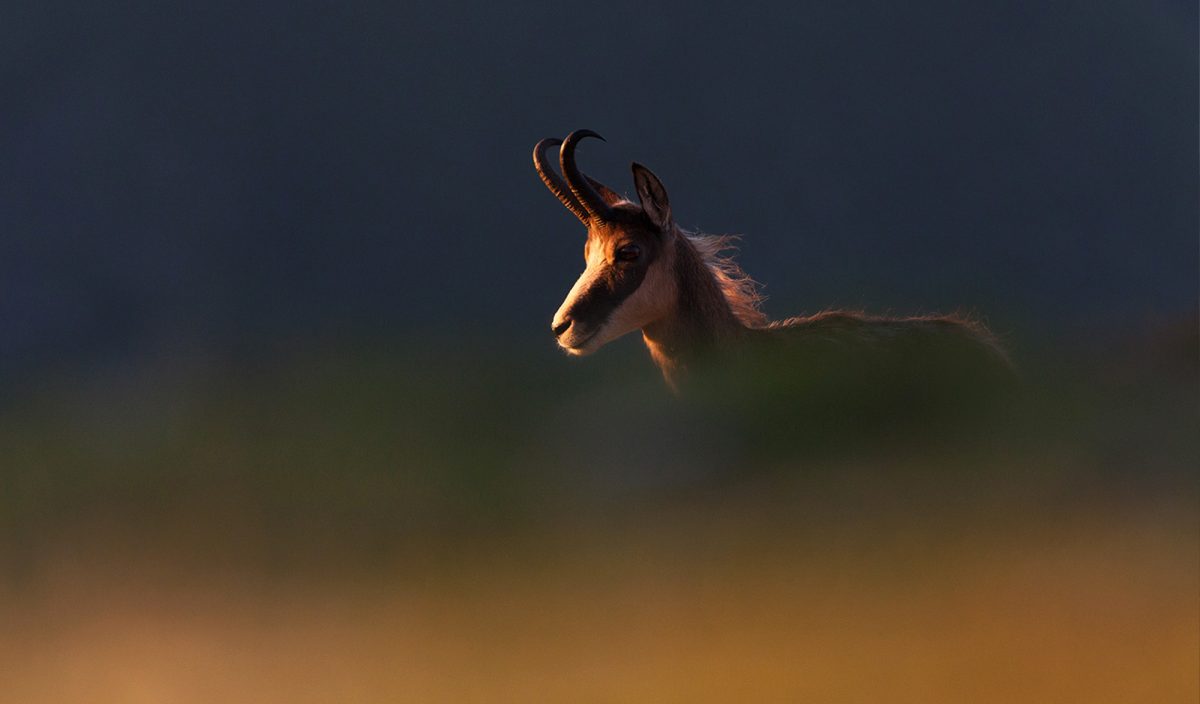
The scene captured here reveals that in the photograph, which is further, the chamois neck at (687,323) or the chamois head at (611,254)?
the chamois neck at (687,323)

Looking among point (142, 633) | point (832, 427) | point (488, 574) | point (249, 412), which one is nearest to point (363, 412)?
point (249, 412)

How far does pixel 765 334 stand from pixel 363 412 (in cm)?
191

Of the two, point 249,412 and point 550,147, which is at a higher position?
point 550,147

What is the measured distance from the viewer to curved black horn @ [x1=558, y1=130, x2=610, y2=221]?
5.22 m

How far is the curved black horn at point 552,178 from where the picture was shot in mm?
5332

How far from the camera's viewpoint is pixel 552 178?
17.5 feet

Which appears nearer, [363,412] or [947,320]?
[363,412]

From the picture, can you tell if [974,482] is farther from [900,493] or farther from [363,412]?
[363,412]

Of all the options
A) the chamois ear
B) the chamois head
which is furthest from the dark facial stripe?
the chamois ear

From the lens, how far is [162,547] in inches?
204

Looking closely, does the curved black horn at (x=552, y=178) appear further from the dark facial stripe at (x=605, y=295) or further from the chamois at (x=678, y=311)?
the dark facial stripe at (x=605, y=295)

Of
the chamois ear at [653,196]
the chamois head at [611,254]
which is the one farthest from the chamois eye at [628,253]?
the chamois ear at [653,196]

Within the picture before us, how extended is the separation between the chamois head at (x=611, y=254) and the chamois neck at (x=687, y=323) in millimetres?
80

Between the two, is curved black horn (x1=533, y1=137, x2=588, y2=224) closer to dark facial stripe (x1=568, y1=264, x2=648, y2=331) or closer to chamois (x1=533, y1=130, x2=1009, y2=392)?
chamois (x1=533, y1=130, x2=1009, y2=392)
